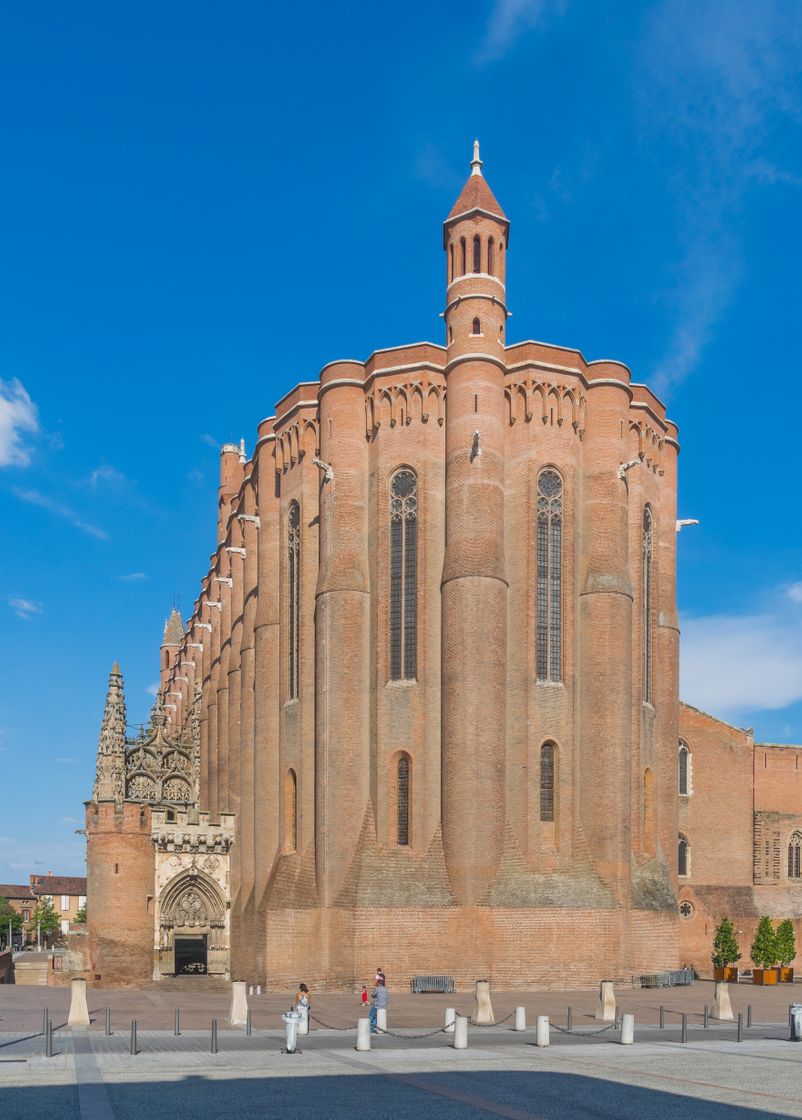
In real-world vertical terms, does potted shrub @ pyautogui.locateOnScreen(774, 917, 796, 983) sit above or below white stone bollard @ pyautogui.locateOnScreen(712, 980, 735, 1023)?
below

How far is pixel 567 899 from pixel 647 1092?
21.0 meters

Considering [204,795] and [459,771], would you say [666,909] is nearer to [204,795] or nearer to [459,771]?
[459,771]

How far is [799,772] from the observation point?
55.0 m

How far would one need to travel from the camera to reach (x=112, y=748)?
5266 cm

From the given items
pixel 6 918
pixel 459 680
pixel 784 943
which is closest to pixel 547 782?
pixel 459 680

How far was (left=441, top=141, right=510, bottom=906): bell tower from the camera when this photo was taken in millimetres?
38625

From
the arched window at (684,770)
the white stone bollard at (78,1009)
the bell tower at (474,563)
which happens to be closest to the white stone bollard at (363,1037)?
the white stone bollard at (78,1009)

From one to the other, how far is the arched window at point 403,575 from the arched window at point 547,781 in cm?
489

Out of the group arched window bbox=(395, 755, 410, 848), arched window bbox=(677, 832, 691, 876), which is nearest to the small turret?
arched window bbox=(395, 755, 410, 848)

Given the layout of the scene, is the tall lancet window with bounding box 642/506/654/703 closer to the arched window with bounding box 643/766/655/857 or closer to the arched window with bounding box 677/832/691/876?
the arched window with bounding box 643/766/655/857

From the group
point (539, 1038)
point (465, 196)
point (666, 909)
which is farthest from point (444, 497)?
point (539, 1038)

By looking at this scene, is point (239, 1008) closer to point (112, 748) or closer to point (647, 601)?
point (647, 601)

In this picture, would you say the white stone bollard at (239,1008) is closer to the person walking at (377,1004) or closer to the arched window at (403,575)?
the person walking at (377,1004)

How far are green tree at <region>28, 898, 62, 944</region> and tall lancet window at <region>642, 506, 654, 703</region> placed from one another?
352 feet
